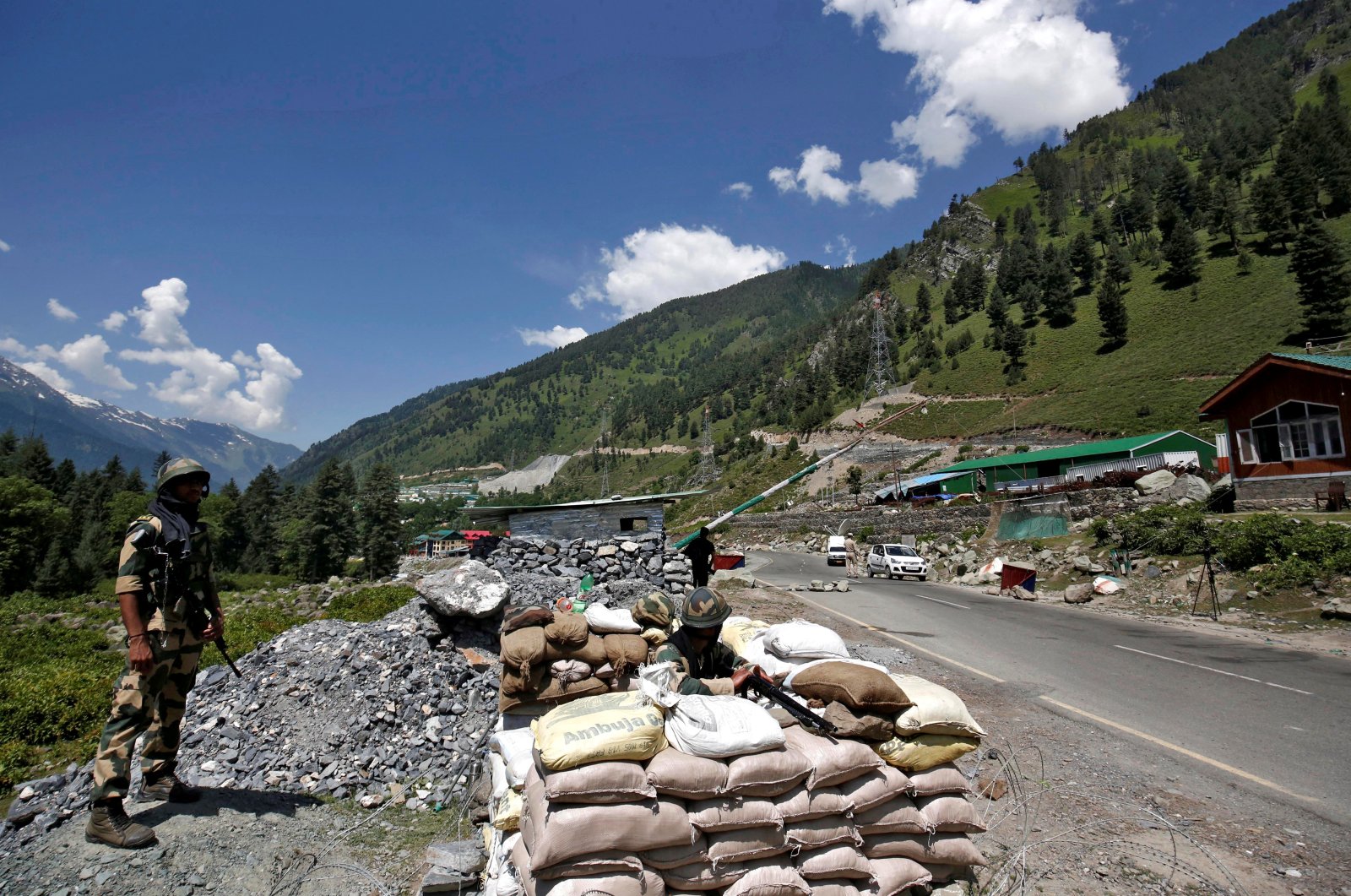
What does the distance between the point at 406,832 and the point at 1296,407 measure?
2843 centimetres

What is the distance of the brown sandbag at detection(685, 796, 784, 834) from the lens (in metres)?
3.53

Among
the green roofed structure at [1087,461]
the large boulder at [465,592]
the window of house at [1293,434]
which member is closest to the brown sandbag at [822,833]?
the large boulder at [465,592]

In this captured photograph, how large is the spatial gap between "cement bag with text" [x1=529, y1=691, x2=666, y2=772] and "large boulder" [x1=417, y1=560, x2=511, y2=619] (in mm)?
4751

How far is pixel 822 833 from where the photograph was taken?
3.75 meters

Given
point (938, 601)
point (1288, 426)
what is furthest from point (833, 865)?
point (1288, 426)

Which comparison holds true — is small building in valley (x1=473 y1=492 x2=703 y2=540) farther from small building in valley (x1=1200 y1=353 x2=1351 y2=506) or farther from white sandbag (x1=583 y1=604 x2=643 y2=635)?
small building in valley (x1=1200 y1=353 x2=1351 y2=506)

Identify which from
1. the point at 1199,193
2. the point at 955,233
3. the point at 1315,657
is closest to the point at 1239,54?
the point at 955,233

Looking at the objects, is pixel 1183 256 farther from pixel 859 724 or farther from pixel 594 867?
Result: pixel 594 867

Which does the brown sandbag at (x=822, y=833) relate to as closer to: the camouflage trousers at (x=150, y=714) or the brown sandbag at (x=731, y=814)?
the brown sandbag at (x=731, y=814)

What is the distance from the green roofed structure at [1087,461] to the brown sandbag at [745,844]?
31679 mm

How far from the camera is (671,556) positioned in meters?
13.9

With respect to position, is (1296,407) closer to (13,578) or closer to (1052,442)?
(1052,442)

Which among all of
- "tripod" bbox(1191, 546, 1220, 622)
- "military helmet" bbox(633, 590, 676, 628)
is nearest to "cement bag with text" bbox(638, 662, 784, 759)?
"military helmet" bbox(633, 590, 676, 628)

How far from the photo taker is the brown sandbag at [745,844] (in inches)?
139
